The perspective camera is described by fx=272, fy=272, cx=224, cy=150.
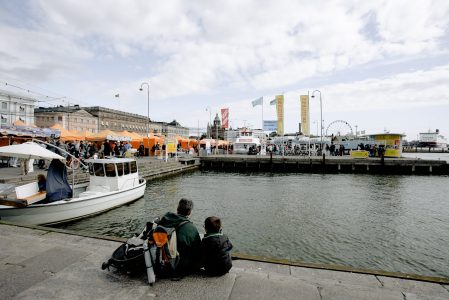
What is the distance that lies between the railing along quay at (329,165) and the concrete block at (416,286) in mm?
32659

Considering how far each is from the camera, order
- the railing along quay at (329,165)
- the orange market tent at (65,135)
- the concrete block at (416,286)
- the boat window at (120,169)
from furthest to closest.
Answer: the railing along quay at (329,165)
the orange market tent at (65,135)
the boat window at (120,169)
the concrete block at (416,286)

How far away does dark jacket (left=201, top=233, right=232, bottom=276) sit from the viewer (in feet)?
16.0

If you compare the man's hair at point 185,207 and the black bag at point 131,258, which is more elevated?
the man's hair at point 185,207

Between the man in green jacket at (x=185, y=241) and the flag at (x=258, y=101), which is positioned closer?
the man in green jacket at (x=185, y=241)

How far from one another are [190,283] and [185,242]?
2.34 feet

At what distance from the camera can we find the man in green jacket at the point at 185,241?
485 cm

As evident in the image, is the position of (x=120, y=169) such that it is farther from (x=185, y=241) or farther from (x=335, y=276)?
(x=335, y=276)

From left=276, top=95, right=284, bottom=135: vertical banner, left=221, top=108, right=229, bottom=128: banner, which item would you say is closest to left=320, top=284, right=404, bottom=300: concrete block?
left=276, top=95, right=284, bottom=135: vertical banner

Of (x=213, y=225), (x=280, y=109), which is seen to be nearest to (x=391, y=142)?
(x=280, y=109)

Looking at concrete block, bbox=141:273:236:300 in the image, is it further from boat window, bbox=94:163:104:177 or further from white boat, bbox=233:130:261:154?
white boat, bbox=233:130:261:154

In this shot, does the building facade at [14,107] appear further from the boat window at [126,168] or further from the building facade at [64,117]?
the boat window at [126,168]

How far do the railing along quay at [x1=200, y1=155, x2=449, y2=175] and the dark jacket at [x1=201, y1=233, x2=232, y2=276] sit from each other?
3399 centimetres

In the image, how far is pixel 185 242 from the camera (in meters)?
4.86

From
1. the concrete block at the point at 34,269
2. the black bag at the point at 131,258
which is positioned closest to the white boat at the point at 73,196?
the concrete block at the point at 34,269
